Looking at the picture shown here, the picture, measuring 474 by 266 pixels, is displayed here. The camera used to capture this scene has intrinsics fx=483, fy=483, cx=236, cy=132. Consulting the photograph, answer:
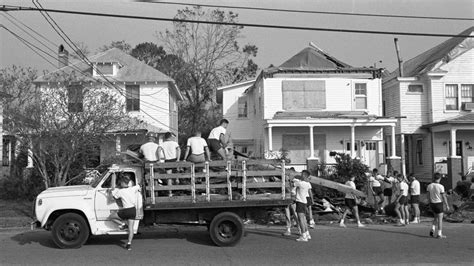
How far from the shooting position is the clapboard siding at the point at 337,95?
25.6 metres

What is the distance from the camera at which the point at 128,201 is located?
9852 millimetres

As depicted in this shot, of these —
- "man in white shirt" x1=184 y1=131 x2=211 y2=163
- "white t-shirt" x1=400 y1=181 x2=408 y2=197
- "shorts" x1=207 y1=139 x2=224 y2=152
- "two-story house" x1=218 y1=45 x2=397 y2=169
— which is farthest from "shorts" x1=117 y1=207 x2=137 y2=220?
"two-story house" x1=218 y1=45 x2=397 y2=169

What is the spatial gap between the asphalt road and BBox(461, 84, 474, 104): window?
1568 centimetres

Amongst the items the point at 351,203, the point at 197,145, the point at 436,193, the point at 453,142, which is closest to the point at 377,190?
the point at 351,203

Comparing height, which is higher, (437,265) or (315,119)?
(315,119)

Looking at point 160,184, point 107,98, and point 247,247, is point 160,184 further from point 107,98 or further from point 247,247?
point 107,98

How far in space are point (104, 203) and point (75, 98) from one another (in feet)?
27.5

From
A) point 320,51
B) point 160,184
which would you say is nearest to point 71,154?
point 160,184

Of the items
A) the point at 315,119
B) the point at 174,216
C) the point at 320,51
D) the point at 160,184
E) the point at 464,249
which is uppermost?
the point at 320,51

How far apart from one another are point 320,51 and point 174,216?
2119cm

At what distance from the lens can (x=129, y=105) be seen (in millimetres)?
27219

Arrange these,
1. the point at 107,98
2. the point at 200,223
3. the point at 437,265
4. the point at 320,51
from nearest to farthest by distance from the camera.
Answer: the point at 437,265, the point at 200,223, the point at 107,98, the point at 320,51

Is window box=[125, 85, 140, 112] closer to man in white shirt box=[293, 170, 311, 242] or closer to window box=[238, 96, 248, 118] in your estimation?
window box=[238, 96, 248, 118]

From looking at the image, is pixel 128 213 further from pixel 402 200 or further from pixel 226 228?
Result: pixel 402 200
